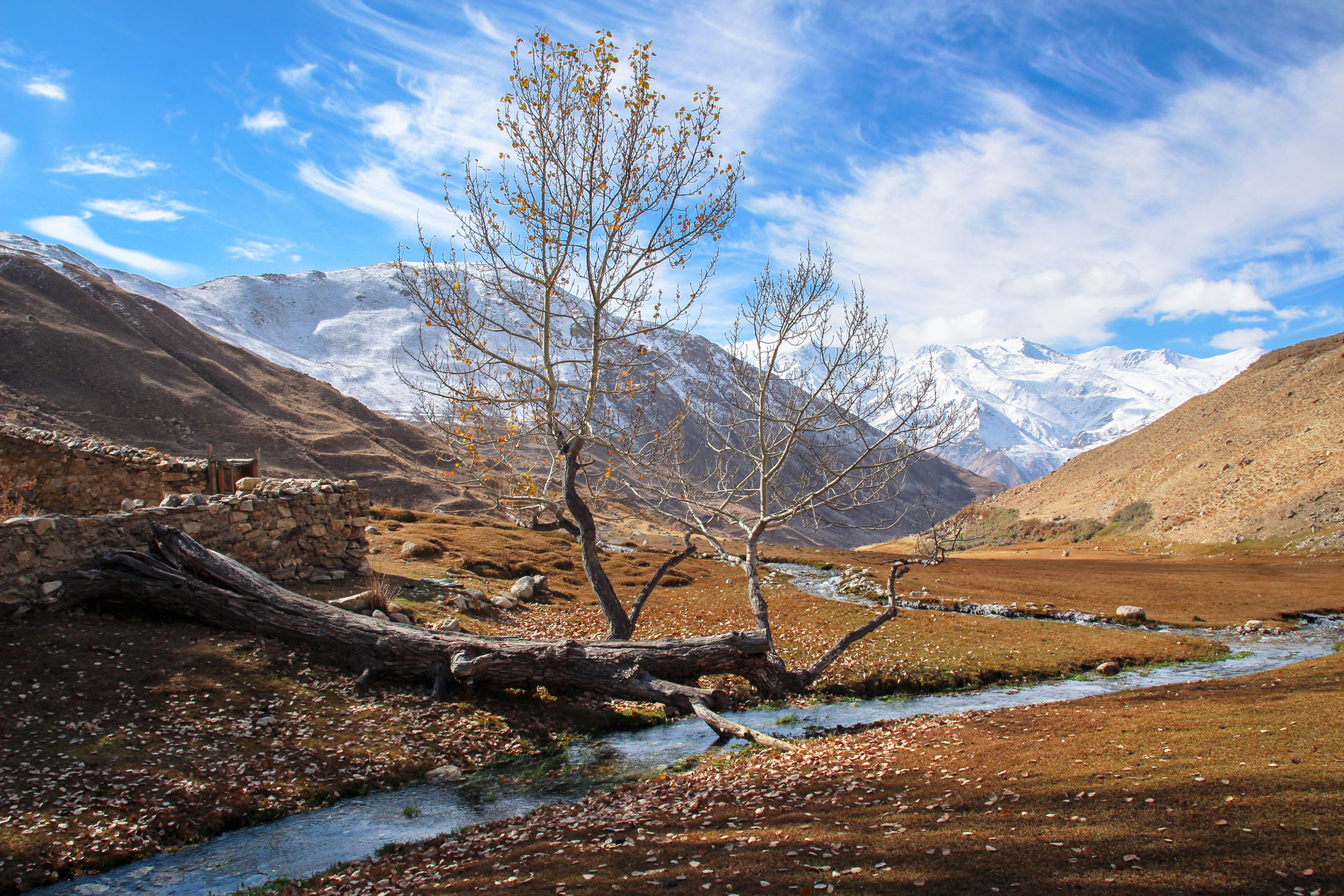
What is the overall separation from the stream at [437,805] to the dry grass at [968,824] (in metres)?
1.09

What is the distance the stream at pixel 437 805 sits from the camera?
9914 mm

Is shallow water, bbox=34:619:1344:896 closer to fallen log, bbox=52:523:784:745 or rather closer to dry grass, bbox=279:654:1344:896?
dry grass, bbox=279:654:1344:896

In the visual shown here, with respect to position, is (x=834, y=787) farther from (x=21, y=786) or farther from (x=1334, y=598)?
(x=1334, y=598)

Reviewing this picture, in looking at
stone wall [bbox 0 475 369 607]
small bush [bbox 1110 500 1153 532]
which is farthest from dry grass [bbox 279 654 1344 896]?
small bush [bbox 1110 500 1153 532]

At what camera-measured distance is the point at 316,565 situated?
23922 millimetres

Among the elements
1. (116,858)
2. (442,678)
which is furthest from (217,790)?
(442,678)

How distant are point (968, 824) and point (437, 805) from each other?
9163 millimetres

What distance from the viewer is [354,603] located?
2042 cm

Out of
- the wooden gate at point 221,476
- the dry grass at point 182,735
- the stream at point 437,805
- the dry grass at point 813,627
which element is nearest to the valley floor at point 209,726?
the dry grass at point 182,735

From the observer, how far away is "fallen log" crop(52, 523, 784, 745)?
16.5m

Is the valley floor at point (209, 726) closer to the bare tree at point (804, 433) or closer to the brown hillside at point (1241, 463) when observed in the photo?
the bare tree at point (804, 433)

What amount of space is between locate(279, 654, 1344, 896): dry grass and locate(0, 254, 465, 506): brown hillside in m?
92.5

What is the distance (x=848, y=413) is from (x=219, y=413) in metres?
147

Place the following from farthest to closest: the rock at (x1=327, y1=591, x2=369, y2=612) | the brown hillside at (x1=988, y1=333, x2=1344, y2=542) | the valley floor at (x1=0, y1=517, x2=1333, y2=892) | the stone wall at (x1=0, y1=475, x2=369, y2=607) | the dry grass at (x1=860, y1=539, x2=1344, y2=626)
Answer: the brown hillside at (x1=988, y1=333, x2=1344, y2=542), the dry grass at (x1=860, y1=539, x2=1344, y2=626), the rock at (x1=327, y1=591, x2=369, y2=612), the stone wall at (x1=0, y1=475, x2=369, y2=607), the valley floor at (x1=0, y1=517, x2=1333, y2=892)
